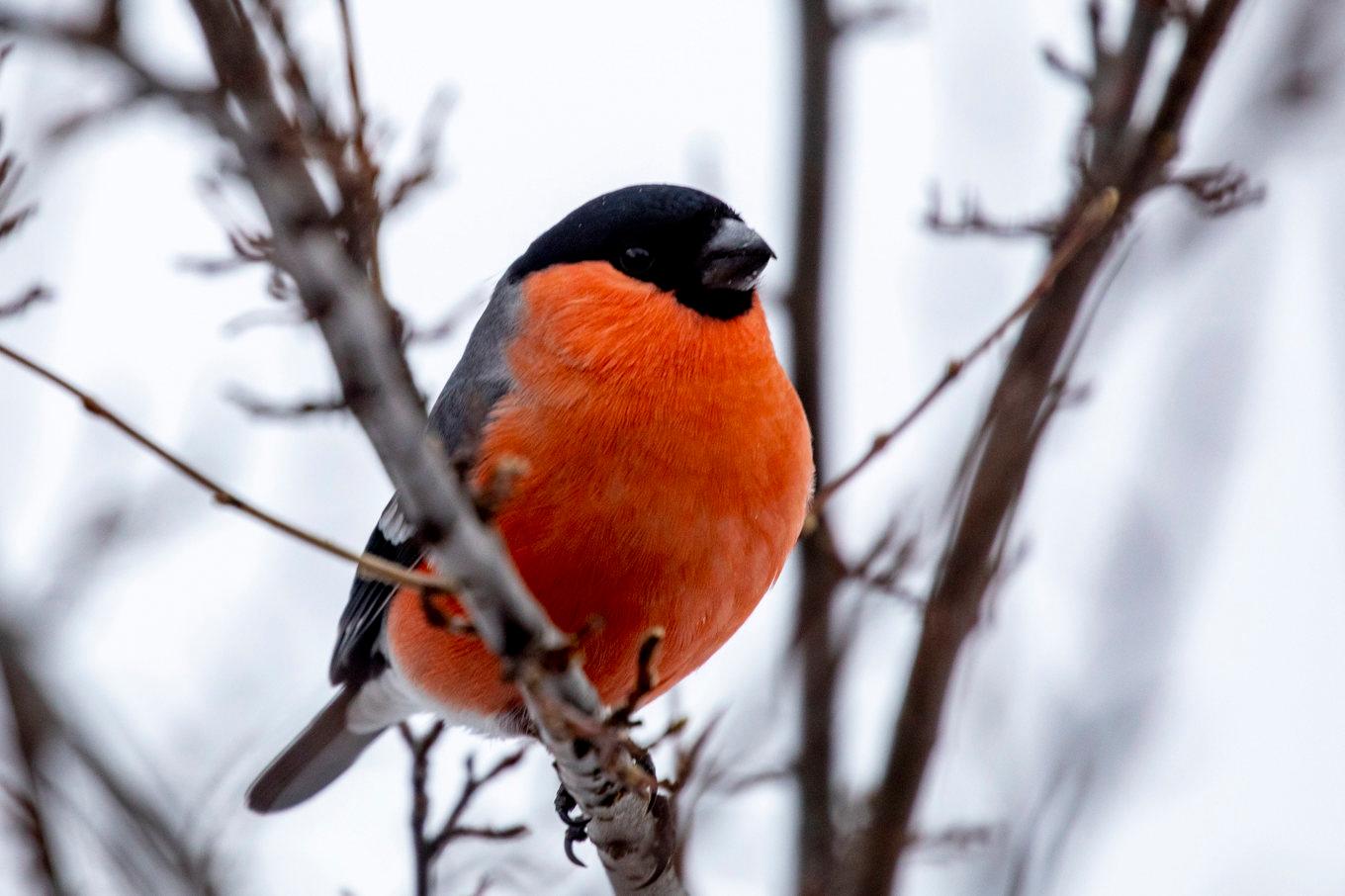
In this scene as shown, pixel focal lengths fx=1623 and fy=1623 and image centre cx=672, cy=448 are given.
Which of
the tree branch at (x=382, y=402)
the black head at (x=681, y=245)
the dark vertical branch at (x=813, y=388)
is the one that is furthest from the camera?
the dark vertical branch at (x=813, y=388)

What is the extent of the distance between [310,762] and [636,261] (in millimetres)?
2680

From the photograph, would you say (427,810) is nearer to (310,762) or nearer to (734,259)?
(734,259)

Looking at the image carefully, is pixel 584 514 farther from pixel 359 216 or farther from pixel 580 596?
pixel 359 216

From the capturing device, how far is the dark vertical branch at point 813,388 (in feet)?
18.9

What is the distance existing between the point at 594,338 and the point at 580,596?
779mm

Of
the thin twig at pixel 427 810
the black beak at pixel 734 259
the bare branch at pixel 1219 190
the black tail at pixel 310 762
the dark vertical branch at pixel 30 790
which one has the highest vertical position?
the black beak at pixel 734 259

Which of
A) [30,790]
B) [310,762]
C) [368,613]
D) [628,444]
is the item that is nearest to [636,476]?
[628,444]

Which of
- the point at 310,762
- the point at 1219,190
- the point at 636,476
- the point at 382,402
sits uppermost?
the point at 382,402

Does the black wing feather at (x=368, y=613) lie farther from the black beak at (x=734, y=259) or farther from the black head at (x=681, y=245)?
the black beak at (x=734, y=259)

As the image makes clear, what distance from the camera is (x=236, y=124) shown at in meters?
2.66

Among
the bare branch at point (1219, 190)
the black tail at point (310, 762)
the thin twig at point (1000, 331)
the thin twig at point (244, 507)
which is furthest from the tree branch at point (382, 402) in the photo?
the black tail at point (310, 762)

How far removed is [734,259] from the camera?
462 centimetres

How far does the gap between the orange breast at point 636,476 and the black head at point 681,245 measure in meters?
0.06

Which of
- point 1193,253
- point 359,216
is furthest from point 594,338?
point 1193,253
